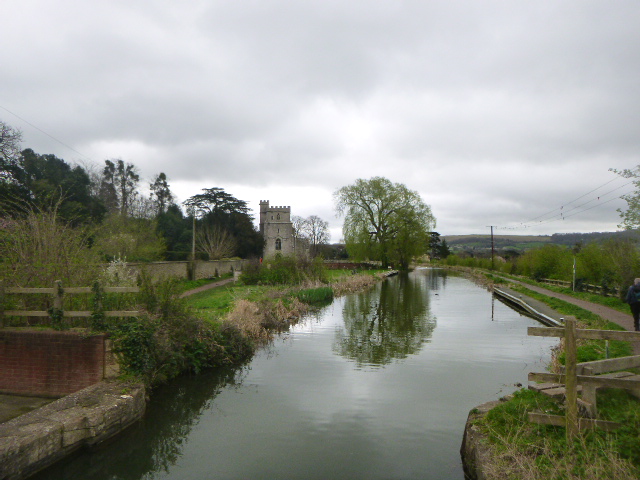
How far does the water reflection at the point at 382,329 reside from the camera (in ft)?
37.2

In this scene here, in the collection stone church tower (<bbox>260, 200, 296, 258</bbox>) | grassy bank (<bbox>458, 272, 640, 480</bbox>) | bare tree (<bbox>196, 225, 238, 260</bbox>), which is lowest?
grassy bank (<bbox>458, 272, 640, 480</bbox>)

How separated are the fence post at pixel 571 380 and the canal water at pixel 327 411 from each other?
1.65m

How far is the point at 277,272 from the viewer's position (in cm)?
2447

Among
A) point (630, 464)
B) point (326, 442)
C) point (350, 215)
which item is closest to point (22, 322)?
point (326, 442)

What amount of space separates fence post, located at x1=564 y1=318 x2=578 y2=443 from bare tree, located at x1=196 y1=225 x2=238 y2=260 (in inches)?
1382

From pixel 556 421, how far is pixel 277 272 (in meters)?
20.7

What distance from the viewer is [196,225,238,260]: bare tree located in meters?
38.4

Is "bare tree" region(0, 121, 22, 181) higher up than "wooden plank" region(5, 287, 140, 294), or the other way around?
"bare tree" region(0, 121, 22, 181)

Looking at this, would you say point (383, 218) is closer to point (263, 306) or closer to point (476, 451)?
point (263, 306)

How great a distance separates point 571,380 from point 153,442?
208 inches

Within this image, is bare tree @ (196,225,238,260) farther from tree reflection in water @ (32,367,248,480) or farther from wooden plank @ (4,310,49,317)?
wooden plank @ (4,310,49,317)

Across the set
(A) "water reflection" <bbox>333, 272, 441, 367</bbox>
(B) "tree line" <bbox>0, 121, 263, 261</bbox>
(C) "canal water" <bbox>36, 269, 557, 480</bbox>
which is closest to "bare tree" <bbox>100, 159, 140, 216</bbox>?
(B) "tree line" <bbox>0, 121, 263, 261</bbox>

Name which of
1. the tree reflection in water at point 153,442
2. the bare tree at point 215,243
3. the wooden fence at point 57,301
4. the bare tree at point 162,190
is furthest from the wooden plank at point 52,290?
the bare tree at point 162,190

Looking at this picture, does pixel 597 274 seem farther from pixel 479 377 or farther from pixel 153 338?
pixel 153 338
